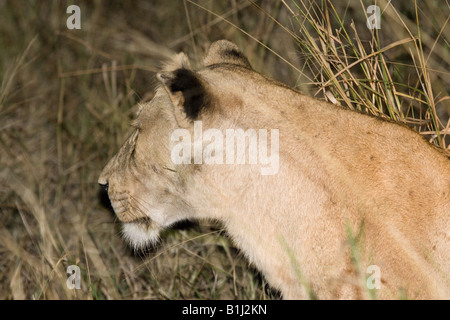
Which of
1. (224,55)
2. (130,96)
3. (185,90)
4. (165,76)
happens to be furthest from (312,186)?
(130,96)

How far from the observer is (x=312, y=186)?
2920 mm

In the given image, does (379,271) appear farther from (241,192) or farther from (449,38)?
(449,38)

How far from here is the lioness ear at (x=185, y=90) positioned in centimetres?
286

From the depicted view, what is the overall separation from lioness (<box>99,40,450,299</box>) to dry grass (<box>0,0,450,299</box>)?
788mm

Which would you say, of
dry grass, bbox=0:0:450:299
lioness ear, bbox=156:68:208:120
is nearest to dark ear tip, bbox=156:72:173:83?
lioness ear, bbox=156:68:208:120

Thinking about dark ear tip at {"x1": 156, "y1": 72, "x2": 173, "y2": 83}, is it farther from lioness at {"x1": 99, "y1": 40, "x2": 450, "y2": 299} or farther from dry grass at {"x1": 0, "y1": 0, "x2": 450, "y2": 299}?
dry grass at {"x1": 0, "y1": 0, "x2": 450, "y2": 299}

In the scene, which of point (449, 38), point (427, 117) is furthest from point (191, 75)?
point (449, 38)

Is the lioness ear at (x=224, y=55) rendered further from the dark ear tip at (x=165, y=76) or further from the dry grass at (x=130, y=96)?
the dark ear tip at (x=165, y=76)

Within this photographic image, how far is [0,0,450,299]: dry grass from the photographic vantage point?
4.14 meters

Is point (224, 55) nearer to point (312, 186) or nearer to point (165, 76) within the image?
point (165, 76)

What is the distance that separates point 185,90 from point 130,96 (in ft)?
12.0

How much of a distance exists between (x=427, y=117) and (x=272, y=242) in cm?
162

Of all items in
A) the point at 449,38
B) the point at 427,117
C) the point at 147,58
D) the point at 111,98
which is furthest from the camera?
the point at 147,58
